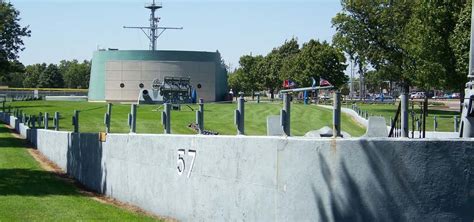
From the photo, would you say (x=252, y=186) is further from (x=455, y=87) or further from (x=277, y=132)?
(x=455, y=87)

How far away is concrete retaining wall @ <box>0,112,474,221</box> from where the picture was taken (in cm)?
627

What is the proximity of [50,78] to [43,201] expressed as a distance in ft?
523

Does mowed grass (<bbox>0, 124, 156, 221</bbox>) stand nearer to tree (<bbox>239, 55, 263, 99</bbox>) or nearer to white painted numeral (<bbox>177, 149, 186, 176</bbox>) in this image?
white painted numeral (<bbox>177, 149, 186, 176</bbox>)

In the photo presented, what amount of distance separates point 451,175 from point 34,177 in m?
14.4

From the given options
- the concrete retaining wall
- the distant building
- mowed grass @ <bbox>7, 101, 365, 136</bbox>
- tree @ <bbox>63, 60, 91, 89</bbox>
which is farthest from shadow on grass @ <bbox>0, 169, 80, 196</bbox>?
tree @ <bbox>63, 60, 91, 89</bbox>

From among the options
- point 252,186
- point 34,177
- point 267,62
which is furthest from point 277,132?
point 267,62

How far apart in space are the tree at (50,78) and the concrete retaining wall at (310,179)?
161 meters

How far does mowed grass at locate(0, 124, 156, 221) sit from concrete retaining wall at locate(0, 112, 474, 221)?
1024 mm

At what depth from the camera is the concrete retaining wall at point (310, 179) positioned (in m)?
6.27

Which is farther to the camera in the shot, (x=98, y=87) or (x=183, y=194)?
(x=98, y=87)

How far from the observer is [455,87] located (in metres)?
46.9

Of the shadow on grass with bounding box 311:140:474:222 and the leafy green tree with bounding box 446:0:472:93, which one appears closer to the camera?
the shadow on grass with bounding box 311:140:474:222

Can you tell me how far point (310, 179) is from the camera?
7230 mm

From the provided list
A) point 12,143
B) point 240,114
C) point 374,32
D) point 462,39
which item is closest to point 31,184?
point 240,114
